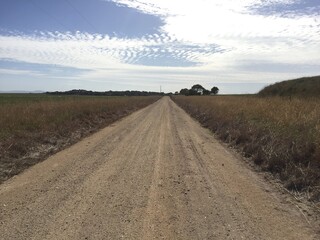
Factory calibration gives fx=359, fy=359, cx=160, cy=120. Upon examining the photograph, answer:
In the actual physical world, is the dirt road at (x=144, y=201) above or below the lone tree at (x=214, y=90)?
above

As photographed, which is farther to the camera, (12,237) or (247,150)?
(247,150)

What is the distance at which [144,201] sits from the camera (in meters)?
6.20

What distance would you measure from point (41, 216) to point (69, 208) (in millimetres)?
484

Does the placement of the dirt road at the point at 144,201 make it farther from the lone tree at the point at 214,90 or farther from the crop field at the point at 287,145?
the lone tree at the point at 214,90

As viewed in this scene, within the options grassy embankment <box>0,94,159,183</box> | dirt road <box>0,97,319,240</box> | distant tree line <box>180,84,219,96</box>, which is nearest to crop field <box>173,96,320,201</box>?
dirt road <box>0,97,319,240</box>

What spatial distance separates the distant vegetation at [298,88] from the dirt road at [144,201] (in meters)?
20.8

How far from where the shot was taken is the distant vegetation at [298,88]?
28.6 metres

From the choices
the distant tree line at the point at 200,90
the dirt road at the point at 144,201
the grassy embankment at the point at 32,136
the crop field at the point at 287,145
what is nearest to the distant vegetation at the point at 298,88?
the crop field at the point at 287,145

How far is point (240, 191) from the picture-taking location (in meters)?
6.93

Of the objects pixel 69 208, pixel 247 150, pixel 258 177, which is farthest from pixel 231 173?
pixel 69 208

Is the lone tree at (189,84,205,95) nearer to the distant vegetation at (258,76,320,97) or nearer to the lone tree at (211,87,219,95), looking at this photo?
the lone tree at (211,87,219,95)

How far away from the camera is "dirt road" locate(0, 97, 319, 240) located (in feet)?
16.2

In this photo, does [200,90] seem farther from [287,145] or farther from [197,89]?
[287,145]

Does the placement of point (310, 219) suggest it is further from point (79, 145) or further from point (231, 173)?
point (79, 145)
